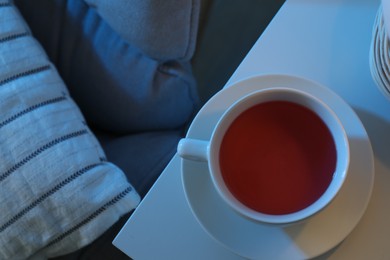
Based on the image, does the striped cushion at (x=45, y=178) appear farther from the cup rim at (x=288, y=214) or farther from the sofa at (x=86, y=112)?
the cup rim at (x=288, y=214)

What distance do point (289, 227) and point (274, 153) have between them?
96mm

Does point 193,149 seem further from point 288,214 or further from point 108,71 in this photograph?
point 108,71

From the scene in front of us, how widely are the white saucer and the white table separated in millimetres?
35

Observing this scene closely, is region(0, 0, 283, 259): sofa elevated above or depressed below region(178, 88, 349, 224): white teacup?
below

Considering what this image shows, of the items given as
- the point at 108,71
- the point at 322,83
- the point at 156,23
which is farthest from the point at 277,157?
the point at 108,71

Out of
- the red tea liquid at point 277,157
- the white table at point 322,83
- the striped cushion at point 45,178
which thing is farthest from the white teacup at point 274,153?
the striped cushion at point 45,178

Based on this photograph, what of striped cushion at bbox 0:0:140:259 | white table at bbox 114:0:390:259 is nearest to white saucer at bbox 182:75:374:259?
white table at bbox 114:0:390:259

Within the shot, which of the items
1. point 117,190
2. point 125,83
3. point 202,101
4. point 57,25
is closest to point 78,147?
point 117,190

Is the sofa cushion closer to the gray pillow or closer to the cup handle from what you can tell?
the gray pillow

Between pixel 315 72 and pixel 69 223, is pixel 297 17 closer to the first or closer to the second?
pixel 315 72

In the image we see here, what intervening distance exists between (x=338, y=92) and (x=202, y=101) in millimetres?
497

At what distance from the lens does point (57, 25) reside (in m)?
0.85

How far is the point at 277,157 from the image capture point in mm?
509

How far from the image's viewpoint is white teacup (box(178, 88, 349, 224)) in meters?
0.48
